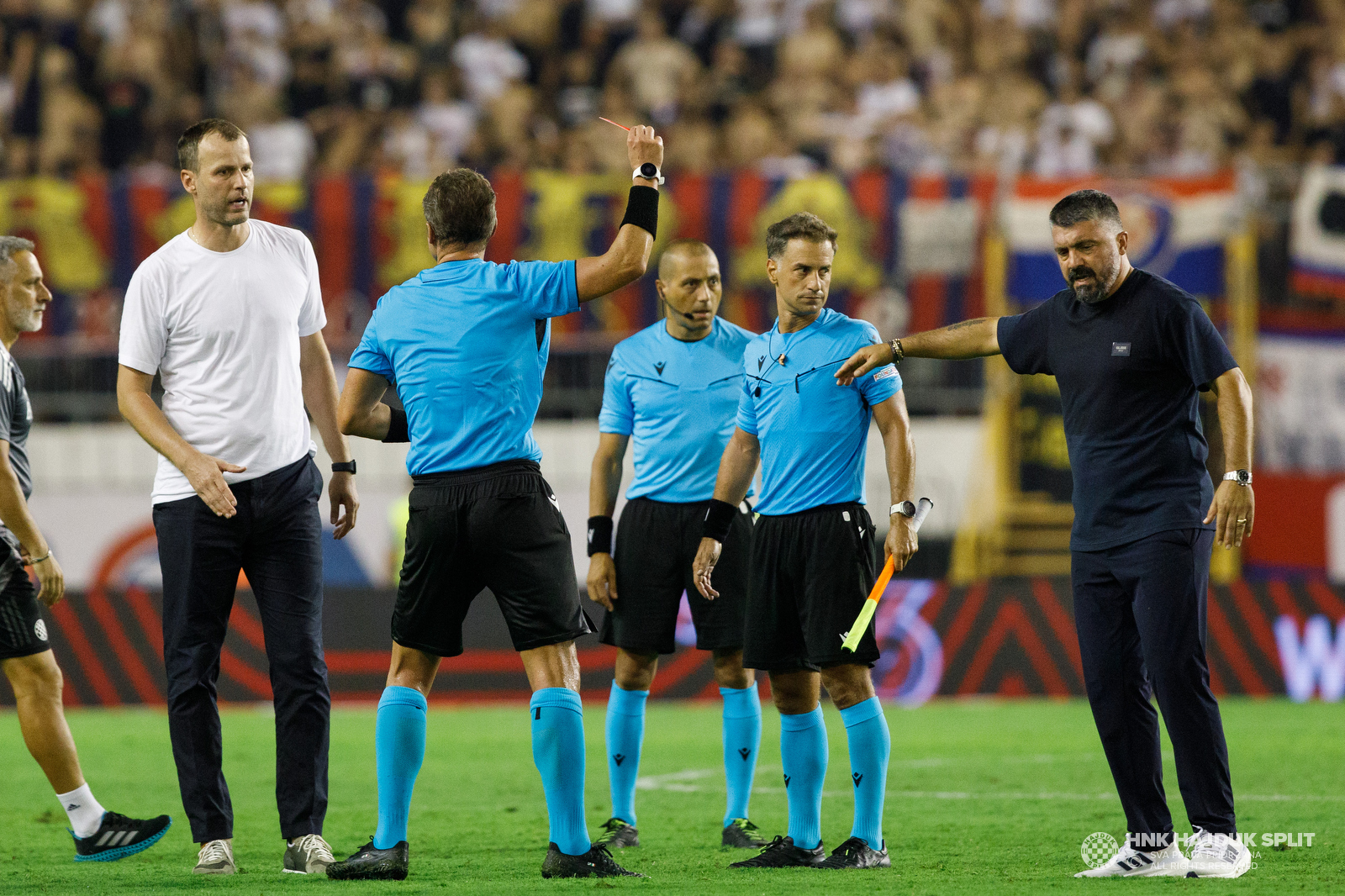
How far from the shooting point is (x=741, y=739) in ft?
23.8

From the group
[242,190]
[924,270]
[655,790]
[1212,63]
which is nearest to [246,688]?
[655,790]

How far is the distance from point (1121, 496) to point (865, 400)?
1.06 meters

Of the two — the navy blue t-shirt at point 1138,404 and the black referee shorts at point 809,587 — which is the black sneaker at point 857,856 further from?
the navy blue t-shirt at point 1138,404

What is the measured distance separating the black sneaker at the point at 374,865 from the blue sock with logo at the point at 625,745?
4.93 feet

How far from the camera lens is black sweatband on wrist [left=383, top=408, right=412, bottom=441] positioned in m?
6.16

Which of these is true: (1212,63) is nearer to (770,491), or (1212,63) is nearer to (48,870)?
(770,491)

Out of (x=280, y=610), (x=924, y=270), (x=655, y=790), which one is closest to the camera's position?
(x=280, y=610)

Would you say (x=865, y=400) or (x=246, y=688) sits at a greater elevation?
(x=865, y=400)

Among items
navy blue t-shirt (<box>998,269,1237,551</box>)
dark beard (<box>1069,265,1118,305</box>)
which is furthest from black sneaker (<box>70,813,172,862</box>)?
dark beard (<box>1069,265,1118,305</box>)

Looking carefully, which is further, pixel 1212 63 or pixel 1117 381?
pixel 1212 63

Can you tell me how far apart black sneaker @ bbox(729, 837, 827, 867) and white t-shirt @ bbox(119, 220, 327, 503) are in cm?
234

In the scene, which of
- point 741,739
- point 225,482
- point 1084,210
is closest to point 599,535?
point 741,739

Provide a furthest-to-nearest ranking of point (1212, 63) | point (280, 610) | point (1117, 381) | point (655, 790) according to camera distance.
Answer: point (1212, 63) → point (655, 790) → point (280, 610) → point (1117, 381)

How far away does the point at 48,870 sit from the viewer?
6.32 metres
